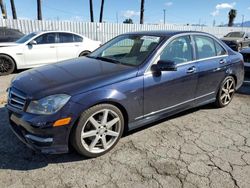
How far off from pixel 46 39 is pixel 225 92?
6471mm

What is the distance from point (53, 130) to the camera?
256cm

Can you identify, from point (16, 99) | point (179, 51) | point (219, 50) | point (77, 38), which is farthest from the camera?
point (77, 38)

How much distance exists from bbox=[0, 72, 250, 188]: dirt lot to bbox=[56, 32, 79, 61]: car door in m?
5.21

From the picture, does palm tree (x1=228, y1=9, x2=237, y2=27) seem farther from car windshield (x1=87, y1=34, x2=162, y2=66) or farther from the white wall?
car windshield (x1=87, y1=34, x2=162, y2=66)

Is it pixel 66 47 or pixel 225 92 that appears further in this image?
pixel 66 47

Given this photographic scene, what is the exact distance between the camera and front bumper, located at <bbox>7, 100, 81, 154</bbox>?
2.53m

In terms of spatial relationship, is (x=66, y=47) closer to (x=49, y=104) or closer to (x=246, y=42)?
(x=49, y=104)

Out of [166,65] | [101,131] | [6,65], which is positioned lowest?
[101,131]

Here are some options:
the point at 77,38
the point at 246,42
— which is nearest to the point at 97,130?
the point at 77,38

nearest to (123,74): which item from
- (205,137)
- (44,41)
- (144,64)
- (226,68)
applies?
(144,64)

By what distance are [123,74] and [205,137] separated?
5.39ft

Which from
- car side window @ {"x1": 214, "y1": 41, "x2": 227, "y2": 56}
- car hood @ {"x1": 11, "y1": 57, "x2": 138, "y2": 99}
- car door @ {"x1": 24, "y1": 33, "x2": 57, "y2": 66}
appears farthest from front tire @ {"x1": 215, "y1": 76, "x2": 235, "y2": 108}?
car door @ {"x1": 24, "y1": 33, "x2": 57, "y2": 66}

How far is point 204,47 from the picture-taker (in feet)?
13.7

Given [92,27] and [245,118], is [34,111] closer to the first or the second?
[245,118]
